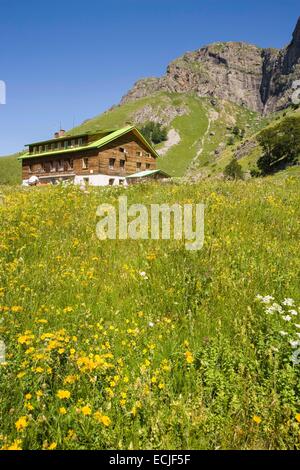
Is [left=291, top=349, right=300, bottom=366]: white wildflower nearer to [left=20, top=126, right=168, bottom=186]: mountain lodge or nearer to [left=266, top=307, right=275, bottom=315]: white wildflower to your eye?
[left=266, top=307, right=275, bottom=315]: white wildflower

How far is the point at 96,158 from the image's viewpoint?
55.6m

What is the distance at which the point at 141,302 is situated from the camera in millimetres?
4762

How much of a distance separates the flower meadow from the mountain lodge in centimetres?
4668

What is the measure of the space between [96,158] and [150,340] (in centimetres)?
5415

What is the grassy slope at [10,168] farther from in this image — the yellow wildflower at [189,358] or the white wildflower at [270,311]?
the yellow wildflower at [189,358]

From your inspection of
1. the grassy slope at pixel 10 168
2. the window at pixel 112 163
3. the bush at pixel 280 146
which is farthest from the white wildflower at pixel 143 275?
the grassy slope at pixel 10 168

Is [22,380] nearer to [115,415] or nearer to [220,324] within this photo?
[115,415]

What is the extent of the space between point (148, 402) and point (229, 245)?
4.04 metres

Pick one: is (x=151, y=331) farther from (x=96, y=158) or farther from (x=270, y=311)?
(x=96, y=158)

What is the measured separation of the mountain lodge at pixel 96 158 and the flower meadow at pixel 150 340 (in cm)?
4668

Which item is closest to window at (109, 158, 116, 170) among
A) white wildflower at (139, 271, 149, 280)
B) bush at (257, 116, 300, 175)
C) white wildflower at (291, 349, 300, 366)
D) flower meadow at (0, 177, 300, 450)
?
bush at (257, 116, 300, 175)

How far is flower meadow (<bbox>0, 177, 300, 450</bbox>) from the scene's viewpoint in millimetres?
2768

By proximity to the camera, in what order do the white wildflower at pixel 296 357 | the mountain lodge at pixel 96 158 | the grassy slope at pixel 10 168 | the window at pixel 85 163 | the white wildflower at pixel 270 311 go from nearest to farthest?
the white wildflower at pixel 296 357, the white wildflower at pixel 270 311, the mountain lodge at pixel 96 158, the window at pixel 85 163, the grassy slope at pixel 10 168

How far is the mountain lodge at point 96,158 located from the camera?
56000mm
